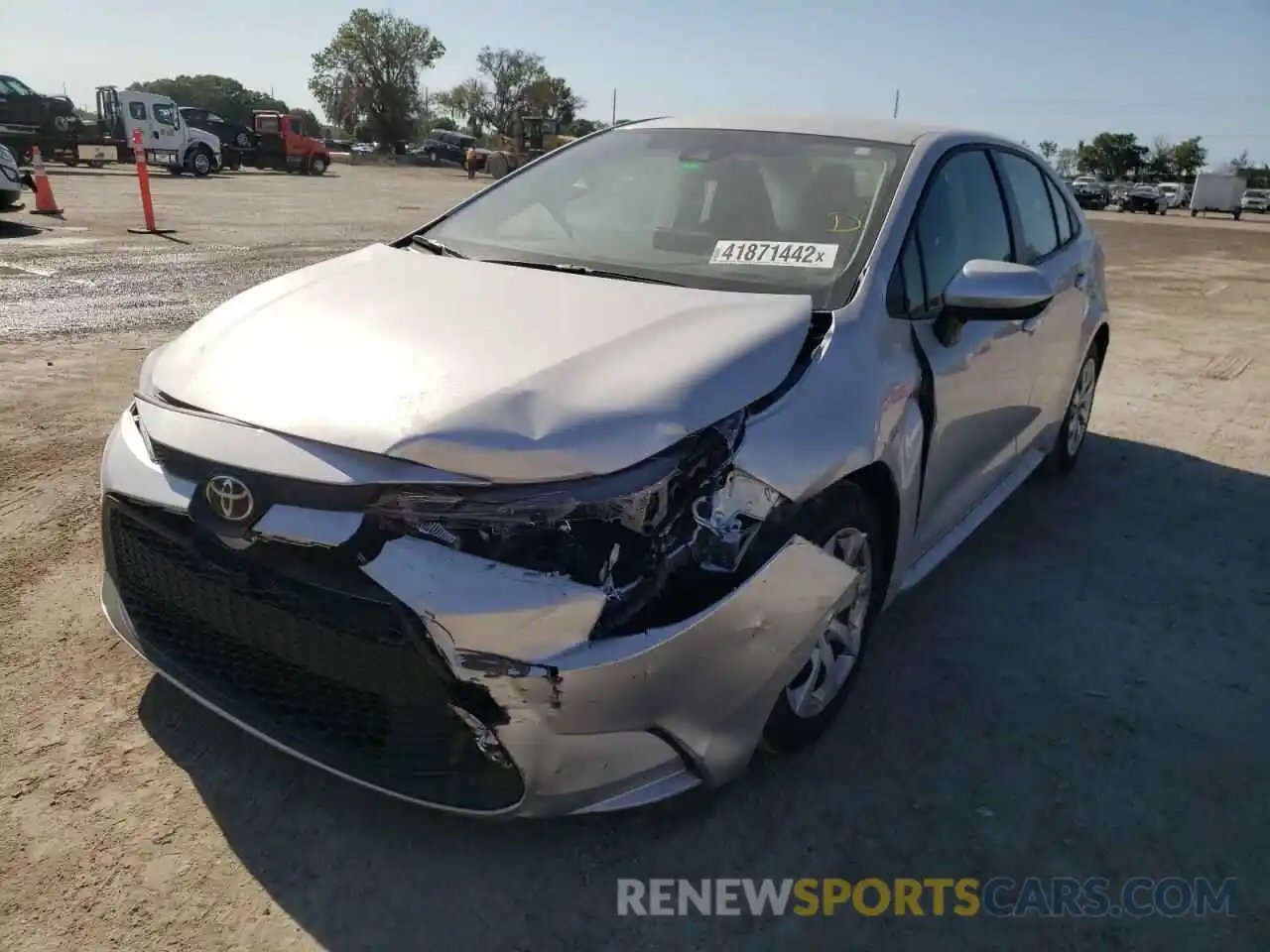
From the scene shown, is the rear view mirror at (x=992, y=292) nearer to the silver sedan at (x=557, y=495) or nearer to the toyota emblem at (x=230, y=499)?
the silver sedan at (x=557, y=495)

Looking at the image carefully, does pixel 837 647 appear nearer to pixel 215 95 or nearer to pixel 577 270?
pixel 577 270

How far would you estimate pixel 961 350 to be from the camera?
3033mm

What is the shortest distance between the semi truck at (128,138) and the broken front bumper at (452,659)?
2778 centimetres

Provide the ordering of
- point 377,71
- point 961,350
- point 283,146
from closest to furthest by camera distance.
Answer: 1. point 961,350
2. point 283,146
3. point 377,71

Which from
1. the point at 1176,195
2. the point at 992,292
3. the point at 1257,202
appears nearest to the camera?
the point at 992,292

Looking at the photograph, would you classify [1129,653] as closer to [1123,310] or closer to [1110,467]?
[1110,467]

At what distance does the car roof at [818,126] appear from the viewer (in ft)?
11.0

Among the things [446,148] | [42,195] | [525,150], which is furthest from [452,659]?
[446,148]

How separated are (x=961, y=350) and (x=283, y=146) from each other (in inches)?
1417

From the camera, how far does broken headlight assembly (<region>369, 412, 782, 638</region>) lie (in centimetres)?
192

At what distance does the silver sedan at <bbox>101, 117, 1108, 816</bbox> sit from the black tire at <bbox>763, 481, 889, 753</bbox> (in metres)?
0.01

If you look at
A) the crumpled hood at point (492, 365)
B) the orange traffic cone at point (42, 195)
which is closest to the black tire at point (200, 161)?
the orange traffic cone at point (42, 195)

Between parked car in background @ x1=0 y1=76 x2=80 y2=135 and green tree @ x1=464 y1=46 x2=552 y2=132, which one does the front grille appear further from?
green tree @ x1=464 y1=46 x2=552 y2=132

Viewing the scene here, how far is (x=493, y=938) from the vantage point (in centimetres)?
200
